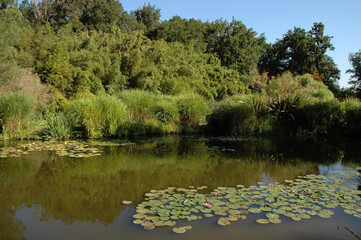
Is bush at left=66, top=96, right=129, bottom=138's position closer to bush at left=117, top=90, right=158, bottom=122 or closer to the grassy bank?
the grassy bank

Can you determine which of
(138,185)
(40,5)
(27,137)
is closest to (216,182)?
(138,185)

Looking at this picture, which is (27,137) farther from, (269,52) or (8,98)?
(269,52)

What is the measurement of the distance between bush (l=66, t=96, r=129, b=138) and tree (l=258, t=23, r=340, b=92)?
1097 inches

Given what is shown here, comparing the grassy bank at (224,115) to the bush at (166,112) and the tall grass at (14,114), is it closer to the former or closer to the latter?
the bush at (166,112)

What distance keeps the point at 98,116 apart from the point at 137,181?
19.4 feet

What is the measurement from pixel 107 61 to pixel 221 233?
16388 mm

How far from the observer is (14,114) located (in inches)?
368

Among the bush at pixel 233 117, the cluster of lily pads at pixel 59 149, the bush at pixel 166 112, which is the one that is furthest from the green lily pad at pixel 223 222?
the bush at pixel 166 112

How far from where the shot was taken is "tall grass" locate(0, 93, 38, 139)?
9320 millimetres

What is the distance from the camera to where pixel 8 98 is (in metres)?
9.38

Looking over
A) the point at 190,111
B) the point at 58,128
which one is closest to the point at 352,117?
the point at 190,111

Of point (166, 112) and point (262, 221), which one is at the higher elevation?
point (166, 112)

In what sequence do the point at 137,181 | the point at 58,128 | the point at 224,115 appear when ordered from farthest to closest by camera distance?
the point at 224,115, the point at 58,128, the point at 137,181

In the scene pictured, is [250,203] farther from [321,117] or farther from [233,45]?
[233,45]
